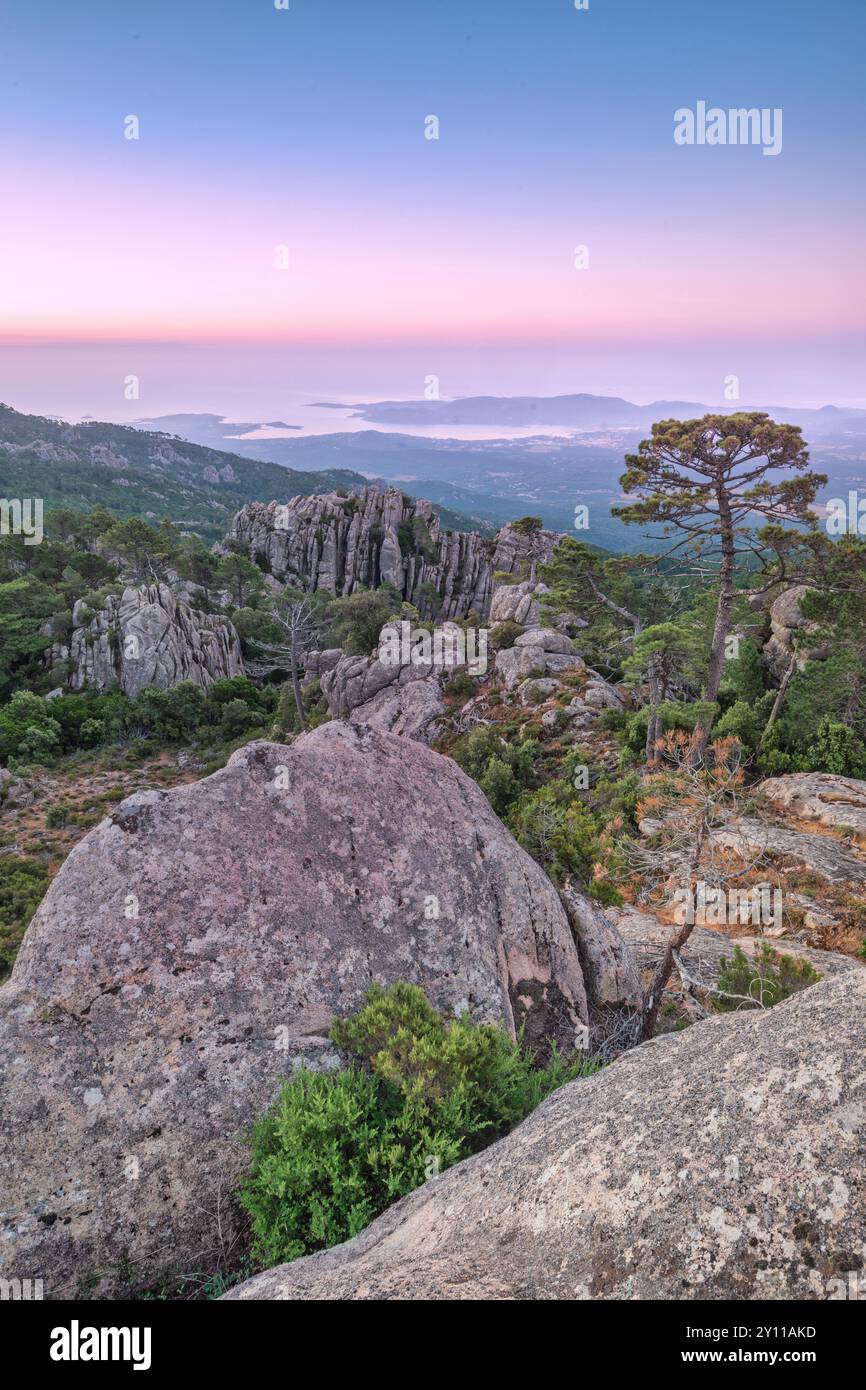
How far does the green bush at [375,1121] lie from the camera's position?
196 inches

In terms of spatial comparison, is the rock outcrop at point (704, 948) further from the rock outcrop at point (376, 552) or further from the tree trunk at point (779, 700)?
the rock outcrop at point (376, 552)

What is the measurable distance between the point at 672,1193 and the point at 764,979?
6.33m

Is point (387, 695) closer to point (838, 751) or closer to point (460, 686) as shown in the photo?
point (460, 686)

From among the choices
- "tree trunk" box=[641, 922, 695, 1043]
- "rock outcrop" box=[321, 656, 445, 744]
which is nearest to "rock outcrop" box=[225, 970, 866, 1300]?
"tree trunk" box=[641, 922, 695, 1043]

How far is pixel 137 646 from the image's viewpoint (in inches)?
2184

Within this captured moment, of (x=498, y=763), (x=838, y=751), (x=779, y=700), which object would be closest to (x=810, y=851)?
(x=838, y=751)

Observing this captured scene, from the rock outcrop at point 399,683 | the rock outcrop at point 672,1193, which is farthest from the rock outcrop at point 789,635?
the rock outcrop at point 672,1193

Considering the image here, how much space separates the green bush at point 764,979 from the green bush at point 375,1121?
4.20 meters

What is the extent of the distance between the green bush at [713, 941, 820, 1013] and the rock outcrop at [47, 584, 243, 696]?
52536 millimetres

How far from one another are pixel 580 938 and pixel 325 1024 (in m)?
4.43

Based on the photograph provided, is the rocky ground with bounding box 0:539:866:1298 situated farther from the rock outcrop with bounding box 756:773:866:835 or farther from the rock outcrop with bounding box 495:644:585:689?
the rock outcrop with bounding box 495:644:585:689

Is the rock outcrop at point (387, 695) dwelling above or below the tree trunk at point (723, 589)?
below
